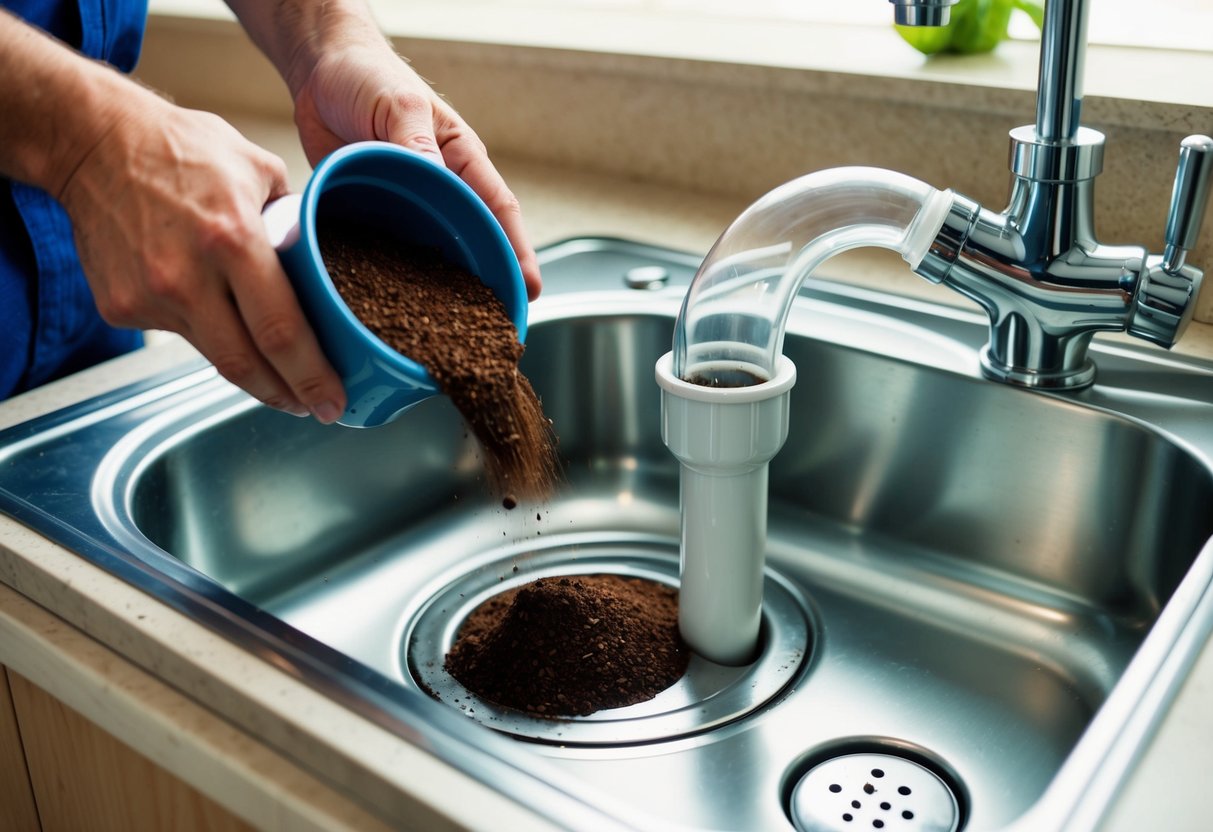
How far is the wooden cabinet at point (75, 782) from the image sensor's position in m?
0.66

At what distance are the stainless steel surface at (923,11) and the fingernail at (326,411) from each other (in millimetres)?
446

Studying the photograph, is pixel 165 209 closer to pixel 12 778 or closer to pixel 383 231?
pixel 383 231

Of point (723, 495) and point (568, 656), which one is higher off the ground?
point (723, 495)

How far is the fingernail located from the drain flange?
0.37 metres

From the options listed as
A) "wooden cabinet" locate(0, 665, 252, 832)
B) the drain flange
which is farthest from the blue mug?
the drain flange

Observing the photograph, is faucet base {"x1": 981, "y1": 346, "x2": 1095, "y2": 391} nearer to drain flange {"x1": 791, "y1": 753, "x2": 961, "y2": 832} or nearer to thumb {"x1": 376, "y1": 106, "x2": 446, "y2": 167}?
drain flange {"x1": 791, "y1": 753, "x2": 961, "y2": 832}

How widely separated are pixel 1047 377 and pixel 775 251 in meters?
0.27

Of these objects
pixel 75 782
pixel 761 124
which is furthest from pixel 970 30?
pixel 75 782

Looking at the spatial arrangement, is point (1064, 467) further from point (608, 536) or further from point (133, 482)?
point (133, 482)

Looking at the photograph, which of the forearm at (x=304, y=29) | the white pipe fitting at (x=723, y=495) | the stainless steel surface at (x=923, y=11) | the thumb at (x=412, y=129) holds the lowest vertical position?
the white pipe fitting at (x=723, y=495)

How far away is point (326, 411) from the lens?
0.64 meters

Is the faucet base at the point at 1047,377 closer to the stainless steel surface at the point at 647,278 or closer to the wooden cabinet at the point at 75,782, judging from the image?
the stainless steel surface at the point at 647,278

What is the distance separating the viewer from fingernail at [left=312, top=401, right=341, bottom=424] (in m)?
0.64

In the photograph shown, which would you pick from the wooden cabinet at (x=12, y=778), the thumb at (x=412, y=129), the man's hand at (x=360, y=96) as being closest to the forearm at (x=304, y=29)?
the man's hand at (x=360, y=96)
